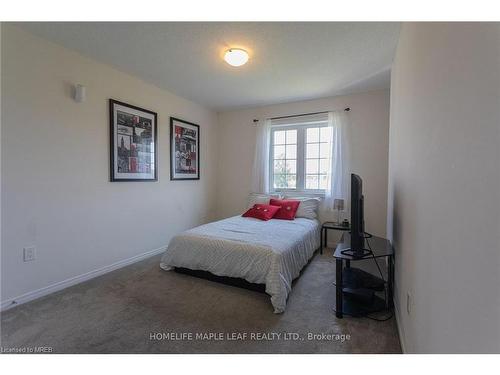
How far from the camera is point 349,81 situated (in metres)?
3.19

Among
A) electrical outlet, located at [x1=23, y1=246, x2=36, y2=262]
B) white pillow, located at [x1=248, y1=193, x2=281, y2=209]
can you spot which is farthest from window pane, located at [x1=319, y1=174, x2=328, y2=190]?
electrical outlet, located at [x1=23, y1=246, x2=36, y2=262]

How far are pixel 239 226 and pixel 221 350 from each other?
156cm

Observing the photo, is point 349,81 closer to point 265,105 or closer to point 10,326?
point 265,105

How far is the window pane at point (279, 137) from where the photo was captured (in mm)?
4258

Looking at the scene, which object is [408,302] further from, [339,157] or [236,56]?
[339,157]

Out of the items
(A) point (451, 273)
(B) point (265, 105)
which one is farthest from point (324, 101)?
(A) point (451, 273)

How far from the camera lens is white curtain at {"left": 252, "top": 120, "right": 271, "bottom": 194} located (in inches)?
166

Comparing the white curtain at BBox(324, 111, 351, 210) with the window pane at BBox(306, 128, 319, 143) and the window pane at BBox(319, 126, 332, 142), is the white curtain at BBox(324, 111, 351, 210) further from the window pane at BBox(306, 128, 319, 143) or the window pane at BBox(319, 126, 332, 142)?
the window pane at BBox(306, 128, 319, 143)

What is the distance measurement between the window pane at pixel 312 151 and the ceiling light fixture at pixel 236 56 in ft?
6.48

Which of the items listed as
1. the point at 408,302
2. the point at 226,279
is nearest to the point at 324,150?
the point at 226,279

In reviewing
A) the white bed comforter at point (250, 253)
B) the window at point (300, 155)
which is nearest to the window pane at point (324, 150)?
the window at point (300, 155)

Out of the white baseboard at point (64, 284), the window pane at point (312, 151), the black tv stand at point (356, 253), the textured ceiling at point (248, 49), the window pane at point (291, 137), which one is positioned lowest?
the white baseboard at point (64, 284)

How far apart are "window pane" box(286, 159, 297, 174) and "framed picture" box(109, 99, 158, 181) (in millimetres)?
2132

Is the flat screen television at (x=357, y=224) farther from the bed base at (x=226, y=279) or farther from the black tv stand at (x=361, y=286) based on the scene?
the bed base at (x=226, y=279)
